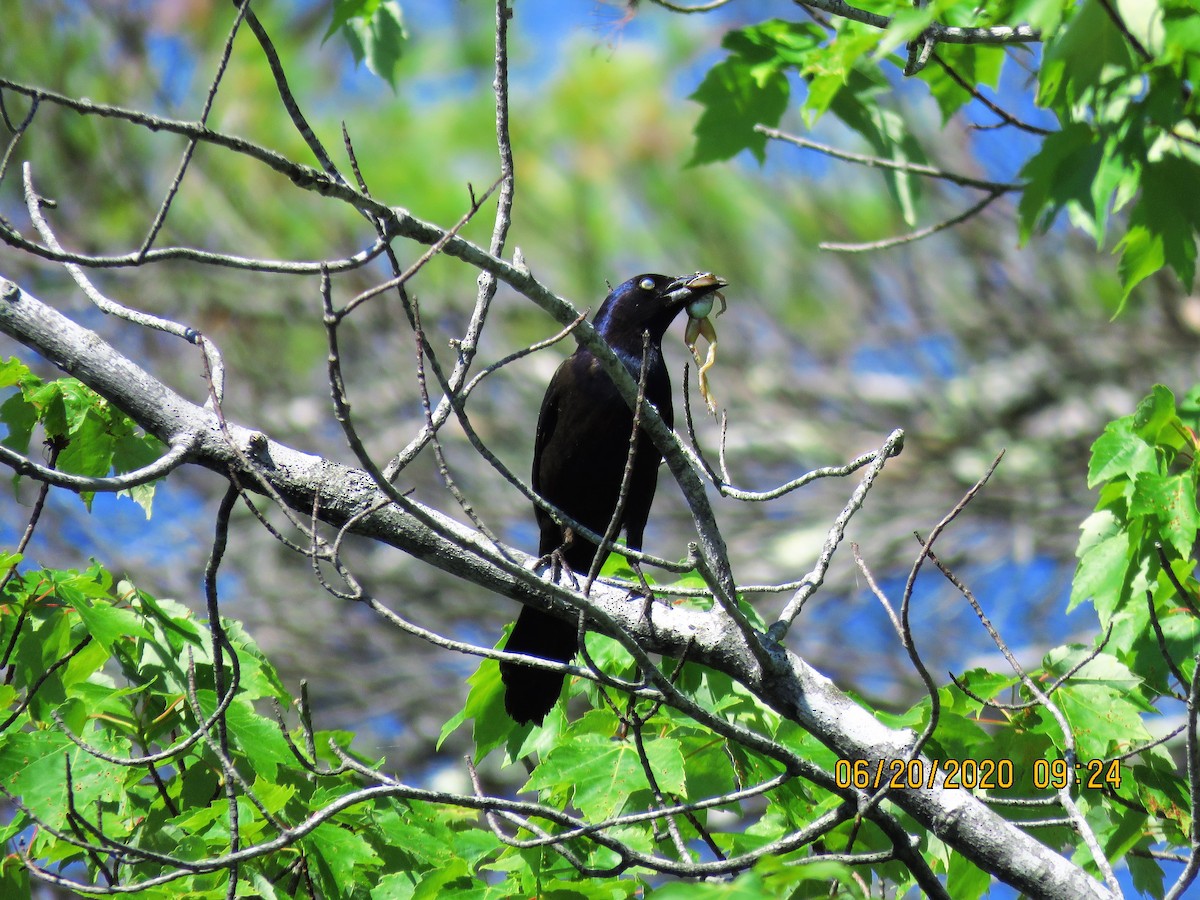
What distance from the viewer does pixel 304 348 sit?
7.81m

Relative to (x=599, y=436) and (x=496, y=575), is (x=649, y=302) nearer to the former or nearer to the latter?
(x=599, y=436)

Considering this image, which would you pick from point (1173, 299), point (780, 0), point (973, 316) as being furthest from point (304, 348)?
point (1173, 299)

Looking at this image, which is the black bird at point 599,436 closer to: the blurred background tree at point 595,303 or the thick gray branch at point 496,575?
the thick gray branch at point 496,575

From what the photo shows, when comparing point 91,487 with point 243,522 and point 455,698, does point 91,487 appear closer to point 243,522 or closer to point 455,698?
point 455,698

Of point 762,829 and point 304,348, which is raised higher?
point 304,348

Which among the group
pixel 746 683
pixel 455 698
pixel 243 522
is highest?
pixel 243 522

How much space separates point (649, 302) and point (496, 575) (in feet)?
6.43

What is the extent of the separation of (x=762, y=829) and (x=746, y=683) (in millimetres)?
370

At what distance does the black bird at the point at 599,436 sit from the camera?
3.74 metres

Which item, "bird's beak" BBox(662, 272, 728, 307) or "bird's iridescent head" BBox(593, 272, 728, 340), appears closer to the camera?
"bird's beak" BBox(662, 272, 728, 307)

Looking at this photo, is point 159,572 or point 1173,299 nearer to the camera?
point 1173,299

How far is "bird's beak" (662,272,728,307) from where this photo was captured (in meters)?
3.81
